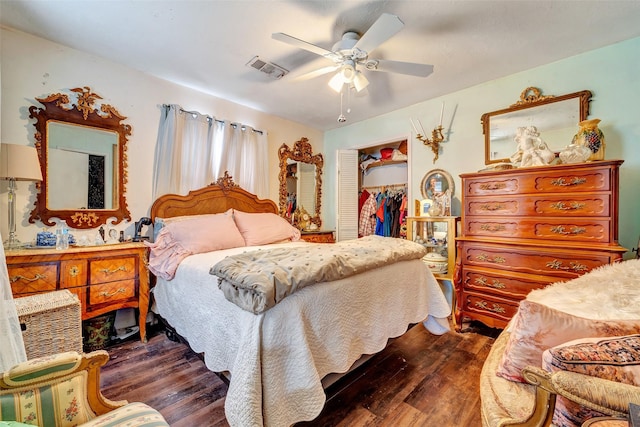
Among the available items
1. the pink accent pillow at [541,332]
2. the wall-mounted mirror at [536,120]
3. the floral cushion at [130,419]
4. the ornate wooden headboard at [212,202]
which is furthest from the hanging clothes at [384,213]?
the floral cushion at [130,419]

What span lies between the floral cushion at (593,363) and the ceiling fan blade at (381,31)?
5.51ft

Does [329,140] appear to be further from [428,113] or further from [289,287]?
[289,287]

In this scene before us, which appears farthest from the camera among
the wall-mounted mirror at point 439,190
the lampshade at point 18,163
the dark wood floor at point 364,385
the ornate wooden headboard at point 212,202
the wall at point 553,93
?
the wall-mounted mirror at point 439,190

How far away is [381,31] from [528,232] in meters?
1.96

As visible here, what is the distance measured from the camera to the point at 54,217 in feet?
7.24

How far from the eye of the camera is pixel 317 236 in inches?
154

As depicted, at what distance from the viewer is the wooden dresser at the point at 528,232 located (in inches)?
75.1

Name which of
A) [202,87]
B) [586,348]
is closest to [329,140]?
[202,87]

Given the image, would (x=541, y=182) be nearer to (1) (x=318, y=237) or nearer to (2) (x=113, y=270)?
(1) (x=318, y=237)

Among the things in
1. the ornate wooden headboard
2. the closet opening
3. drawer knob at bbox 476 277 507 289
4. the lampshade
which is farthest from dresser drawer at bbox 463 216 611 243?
the lampshade

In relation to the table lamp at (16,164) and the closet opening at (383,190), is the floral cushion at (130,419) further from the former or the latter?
the closet opening at (383,190)

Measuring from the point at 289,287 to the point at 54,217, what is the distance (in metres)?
2.31

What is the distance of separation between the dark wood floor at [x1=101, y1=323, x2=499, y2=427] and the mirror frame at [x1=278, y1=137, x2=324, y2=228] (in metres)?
2.28

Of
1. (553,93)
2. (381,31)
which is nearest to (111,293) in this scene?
(381,31)
